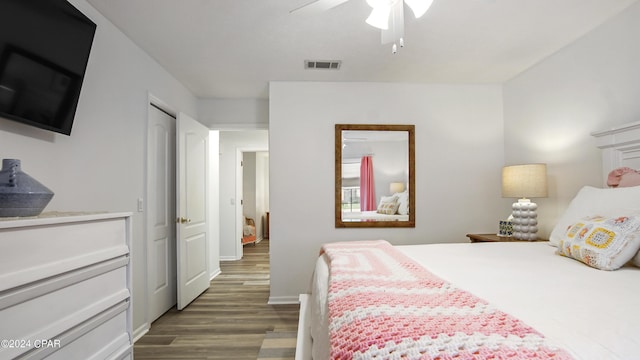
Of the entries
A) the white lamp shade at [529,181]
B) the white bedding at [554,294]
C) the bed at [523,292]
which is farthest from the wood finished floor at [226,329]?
the white lamp shade at [529,181]

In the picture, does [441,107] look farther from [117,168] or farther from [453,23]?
[117,168]

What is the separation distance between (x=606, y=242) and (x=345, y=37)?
2049 millimetres

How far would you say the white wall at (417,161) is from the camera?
10.7 ft

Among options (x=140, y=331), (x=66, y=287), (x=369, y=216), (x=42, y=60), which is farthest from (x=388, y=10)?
(x=140, y=331)

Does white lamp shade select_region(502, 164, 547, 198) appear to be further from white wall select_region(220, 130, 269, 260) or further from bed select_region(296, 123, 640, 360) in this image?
white wall select_region(220, 130, 269, 260)

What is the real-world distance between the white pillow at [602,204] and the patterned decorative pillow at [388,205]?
60.2 inches

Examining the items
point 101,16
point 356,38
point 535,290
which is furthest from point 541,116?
point 101,16

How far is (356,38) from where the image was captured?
2.39 metres

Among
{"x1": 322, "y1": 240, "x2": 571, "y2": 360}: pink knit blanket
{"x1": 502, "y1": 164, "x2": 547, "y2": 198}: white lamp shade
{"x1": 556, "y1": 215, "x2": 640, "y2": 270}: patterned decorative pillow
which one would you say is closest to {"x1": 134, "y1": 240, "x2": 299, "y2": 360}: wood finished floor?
{"x1": 322, "y1": 240, "x2": 571, "y2": 360}: pink knit blanket

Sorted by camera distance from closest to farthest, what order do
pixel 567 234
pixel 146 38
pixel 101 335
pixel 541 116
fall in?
1. pixel 101 335
2. pixel 567 234
3. pixel 146 38
4. pixel 541 116

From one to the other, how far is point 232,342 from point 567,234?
2369 millimetres

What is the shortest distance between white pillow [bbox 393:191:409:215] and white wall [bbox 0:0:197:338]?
2508 millimetres

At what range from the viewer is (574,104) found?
2.48 m

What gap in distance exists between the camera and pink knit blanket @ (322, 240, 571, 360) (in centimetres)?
69
